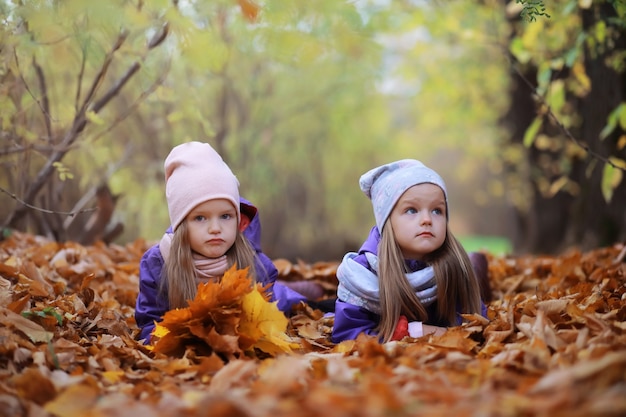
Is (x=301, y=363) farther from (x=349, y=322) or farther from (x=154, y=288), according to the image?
(x=154, y=288)

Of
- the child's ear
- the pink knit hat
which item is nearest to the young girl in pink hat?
the pink knit hat

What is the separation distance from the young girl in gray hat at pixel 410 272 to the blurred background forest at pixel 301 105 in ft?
3.49

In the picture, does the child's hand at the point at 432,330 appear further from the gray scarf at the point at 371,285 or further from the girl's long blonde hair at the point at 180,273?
the girl's long blonde hair at the point at 180,273

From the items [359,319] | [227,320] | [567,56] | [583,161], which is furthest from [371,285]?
[583,161]

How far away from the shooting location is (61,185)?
5.43m

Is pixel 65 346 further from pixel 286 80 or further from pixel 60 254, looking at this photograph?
pixel 286 80

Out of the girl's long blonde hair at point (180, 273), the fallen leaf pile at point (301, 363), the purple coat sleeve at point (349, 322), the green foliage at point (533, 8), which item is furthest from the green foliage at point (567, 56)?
the girl's long blonde hair at point (180, 273)

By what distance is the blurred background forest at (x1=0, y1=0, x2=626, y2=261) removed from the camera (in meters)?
3.92

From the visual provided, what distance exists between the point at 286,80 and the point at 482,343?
9.63 m

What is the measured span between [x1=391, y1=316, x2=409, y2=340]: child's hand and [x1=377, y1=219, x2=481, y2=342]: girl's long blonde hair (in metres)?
0.02

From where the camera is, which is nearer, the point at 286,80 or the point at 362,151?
the point at 286,80

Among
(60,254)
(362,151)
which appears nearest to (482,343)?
(60,254)

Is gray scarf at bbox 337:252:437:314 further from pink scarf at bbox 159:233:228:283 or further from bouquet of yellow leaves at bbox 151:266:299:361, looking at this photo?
pink scarf at bbox 159:233:228:283

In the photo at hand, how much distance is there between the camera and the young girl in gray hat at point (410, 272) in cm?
299
